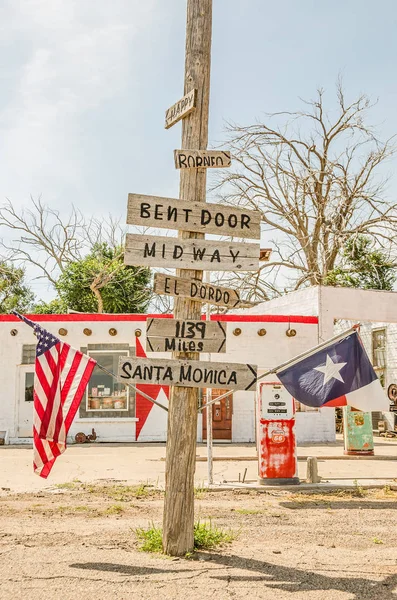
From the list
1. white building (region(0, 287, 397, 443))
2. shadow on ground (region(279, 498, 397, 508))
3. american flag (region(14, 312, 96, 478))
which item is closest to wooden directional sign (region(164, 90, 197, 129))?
american flag (region(14, 312, 96, 478))

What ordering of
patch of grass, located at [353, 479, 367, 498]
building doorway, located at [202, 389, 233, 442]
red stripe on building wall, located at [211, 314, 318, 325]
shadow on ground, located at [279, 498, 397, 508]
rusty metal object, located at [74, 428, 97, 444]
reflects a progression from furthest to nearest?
1. red stripe on building wall, located at [211, 314, 318, 325]
2. building doorway, located at [202, 389, 233, 442]
3. rusty metal object, located at [74, 428, 97, 444]
4. patch of grass, located at [353, 479, 367, 498]
5. shadow on ground, located at [279, 498, 397, 508]

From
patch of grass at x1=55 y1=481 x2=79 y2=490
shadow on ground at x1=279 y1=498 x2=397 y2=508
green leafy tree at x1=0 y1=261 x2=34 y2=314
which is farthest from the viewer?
green leafy tree at x1=0 y1=261 x2=34 y2=314

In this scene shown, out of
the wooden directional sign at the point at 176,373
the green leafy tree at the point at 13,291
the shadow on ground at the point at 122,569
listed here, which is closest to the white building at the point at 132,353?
the wooden directional sign at the point at 176,373

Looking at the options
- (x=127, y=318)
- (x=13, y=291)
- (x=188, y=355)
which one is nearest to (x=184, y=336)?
(x=188, y=355)

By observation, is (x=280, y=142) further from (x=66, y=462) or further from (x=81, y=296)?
(x=66, y=462)

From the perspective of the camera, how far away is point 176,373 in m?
5.95

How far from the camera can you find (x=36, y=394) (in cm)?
696

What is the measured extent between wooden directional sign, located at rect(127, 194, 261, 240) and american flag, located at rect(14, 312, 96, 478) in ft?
6.38

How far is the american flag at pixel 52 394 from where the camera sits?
270 inches

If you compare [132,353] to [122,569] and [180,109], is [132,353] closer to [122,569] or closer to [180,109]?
[180,109]

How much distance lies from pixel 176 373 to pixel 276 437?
525 centimetres

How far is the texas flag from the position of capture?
7336mm

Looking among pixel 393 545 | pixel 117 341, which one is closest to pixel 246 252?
pixel 393 545

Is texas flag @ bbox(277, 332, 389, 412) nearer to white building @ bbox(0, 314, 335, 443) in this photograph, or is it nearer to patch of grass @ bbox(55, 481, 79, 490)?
patch of grass @ bbox(55, 481, 79, 490)
